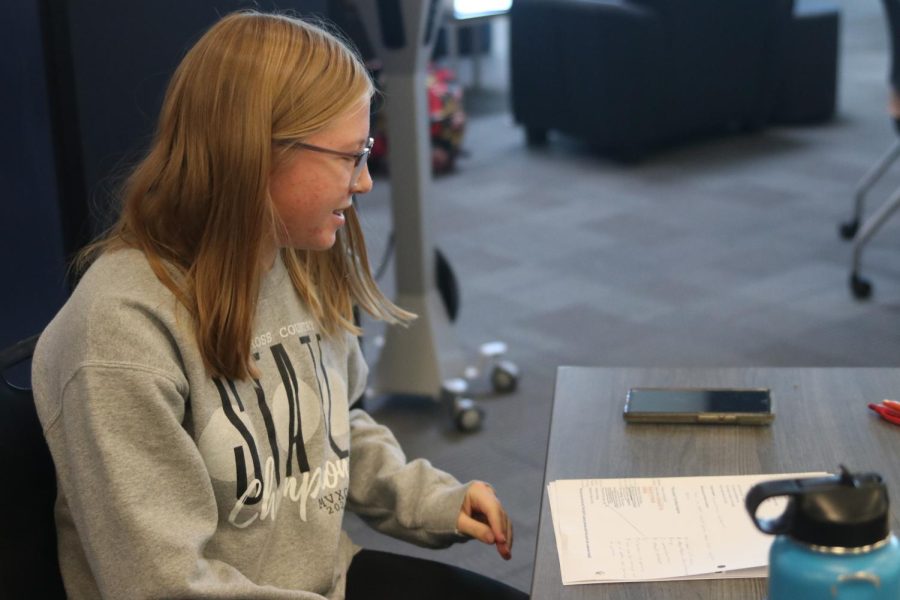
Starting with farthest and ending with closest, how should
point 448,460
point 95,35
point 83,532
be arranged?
point 448,460 < point 95,35 < point 83,532

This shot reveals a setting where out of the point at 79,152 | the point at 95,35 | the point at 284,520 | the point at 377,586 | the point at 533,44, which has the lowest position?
the point at 533,44

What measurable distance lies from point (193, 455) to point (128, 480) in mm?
65

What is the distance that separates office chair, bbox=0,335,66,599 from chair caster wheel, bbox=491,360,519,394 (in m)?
2.01

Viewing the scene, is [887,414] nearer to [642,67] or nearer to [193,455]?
[193,455]

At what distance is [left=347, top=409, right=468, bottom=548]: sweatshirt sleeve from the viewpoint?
129cm

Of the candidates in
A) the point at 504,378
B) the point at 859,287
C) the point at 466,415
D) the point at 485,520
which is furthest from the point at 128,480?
the point at 859,287

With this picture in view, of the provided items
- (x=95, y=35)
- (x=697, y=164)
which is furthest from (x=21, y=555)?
(x=697, y=164)

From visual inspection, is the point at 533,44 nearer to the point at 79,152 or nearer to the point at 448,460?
the point at 448,460

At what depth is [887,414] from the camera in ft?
4.14

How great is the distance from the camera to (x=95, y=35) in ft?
5.71

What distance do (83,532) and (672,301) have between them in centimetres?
279

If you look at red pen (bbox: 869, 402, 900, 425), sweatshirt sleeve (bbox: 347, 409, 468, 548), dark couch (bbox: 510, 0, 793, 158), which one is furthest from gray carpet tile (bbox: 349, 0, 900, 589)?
red pen (bbox: 869, 402, 900, 425)

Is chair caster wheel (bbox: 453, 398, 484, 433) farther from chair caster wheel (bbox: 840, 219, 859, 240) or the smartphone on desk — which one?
chair caster wheel (bbox: 840, 219, 859, 240)

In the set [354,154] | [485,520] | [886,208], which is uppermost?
[354,154]
